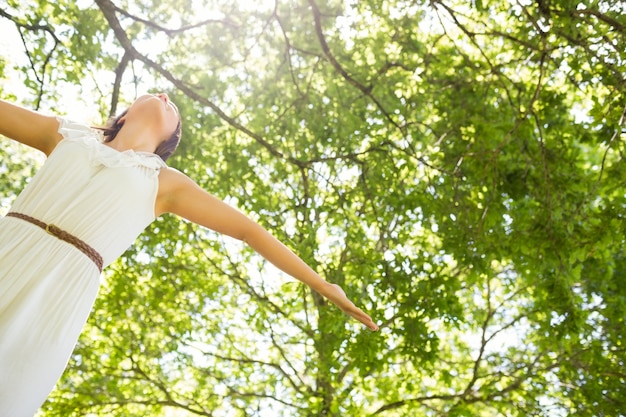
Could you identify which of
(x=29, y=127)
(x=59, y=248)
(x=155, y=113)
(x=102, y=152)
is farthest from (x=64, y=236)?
(x=155, y=113)

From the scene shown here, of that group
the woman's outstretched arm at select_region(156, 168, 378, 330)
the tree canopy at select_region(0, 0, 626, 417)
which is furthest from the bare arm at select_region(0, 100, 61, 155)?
the tree canopy at select_region(0, 0, 626, 417)

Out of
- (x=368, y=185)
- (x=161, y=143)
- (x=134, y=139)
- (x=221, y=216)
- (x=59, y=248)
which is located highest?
(x=368, y=185)

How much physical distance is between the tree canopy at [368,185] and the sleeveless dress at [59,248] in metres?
2.82

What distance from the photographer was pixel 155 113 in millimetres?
2508

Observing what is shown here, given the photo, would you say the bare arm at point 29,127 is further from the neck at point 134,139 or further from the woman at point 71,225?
the neck at point 134,139

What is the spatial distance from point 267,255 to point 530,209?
4844 millimetres

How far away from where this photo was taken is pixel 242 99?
8469 millimetres

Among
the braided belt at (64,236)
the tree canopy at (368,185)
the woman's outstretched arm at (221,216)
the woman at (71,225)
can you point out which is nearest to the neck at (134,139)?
the woman at (71,225)

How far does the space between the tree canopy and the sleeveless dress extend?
2.82 m

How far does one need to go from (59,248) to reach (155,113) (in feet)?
2.52

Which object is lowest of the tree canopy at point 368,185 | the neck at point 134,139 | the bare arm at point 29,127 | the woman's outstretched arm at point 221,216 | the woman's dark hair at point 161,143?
the woman's outstretched arm at point 221,216

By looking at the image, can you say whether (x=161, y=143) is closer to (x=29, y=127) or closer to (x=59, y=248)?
(x=29, y=127)

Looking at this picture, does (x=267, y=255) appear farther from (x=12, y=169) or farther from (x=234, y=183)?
(x=12, y=169)

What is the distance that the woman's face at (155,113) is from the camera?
2500 mm
